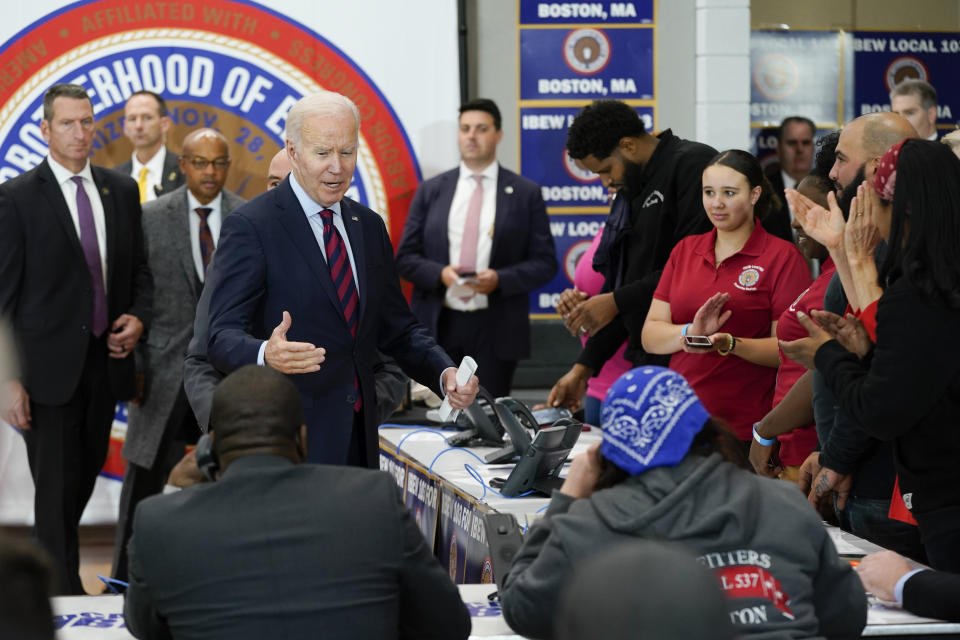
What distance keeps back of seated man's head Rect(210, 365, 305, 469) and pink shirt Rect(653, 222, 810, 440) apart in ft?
6.49

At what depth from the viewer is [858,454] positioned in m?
2.92

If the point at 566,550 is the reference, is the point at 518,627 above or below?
below

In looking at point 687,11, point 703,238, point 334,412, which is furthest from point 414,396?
point 687,11

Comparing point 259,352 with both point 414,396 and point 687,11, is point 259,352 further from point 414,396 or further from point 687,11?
point 687,11

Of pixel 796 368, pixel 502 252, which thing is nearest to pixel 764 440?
pixel 796 368

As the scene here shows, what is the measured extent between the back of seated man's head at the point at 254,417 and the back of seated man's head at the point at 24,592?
2.52 feet

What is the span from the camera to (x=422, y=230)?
5.72 m

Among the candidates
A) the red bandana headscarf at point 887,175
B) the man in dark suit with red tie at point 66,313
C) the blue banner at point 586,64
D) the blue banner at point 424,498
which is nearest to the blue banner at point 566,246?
the blue banner at point 586,64

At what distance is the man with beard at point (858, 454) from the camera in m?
2.89

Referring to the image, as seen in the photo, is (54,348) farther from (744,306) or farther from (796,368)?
(796,368)

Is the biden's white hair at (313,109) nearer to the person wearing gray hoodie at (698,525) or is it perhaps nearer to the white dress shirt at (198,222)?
the person wearing gray hoodie at (698,525)

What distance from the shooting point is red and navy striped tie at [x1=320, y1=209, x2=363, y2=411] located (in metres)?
2.89

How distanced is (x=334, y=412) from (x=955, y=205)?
1.40m

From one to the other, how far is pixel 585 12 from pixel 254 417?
4.67 metres
